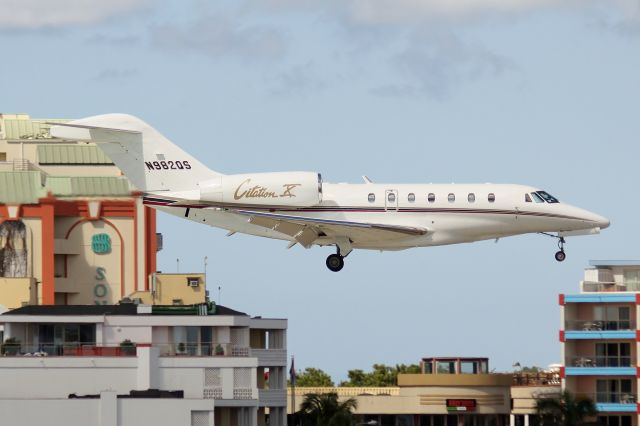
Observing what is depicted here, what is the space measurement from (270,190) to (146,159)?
769cm

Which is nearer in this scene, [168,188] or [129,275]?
[168,188]

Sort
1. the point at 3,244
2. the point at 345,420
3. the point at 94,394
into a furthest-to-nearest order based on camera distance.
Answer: the point at 3,244
the point at 345,420
the point at 94,394

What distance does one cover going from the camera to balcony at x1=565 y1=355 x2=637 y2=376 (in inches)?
3878

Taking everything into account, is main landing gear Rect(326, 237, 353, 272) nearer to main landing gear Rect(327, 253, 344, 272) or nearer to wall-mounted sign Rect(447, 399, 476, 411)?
main landing gear Rect(327, 253, 344, 272)

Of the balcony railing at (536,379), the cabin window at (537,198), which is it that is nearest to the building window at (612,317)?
the balcony railing at (536,379)

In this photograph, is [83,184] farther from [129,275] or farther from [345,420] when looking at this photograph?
[345,420]

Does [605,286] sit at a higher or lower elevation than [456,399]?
higher

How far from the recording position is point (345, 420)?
89.8m

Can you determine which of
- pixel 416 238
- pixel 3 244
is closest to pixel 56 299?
pixel 3 244

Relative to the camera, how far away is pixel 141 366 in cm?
7900

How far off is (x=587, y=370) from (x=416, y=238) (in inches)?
1120

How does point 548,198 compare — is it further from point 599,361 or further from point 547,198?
point 599,361

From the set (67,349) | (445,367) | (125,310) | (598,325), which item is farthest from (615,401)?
(67,349)

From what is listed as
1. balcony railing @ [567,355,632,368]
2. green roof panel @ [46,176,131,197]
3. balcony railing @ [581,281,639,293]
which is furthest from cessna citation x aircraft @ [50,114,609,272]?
balcony railing @ [581,281,639,293]
